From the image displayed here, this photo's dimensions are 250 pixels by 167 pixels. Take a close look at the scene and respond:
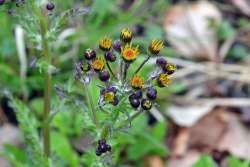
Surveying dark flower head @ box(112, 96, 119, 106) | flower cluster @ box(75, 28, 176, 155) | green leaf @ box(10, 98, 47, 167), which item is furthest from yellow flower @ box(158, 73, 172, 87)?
green leaf @ box(10, 98, 47, 167)

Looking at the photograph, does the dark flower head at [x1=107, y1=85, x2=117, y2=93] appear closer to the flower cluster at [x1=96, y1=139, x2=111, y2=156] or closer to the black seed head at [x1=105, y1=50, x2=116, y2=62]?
the black seed head at [x1=105, y1=50, x2=116, y2=62]

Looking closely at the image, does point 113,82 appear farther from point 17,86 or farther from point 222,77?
point 222,77

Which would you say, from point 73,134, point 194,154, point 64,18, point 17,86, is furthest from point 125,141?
point 64,18

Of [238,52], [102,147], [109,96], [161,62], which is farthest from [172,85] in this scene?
[109,96]

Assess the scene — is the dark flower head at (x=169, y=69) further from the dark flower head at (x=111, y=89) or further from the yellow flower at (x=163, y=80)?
the dark flower head at (x=111, y=89)

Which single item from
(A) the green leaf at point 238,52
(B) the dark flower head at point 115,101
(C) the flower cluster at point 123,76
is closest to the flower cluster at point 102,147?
(C) the flower cluster at point 123,76
